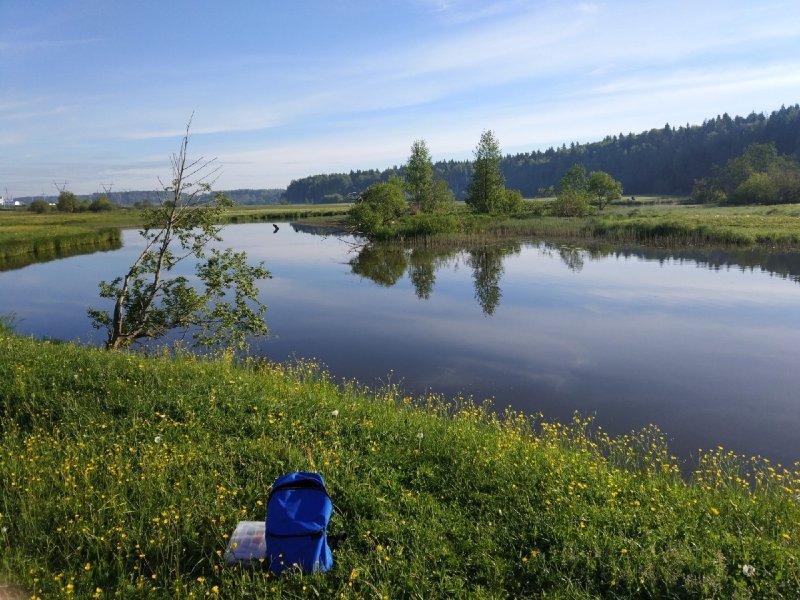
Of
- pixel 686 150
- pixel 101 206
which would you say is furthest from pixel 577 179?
pixel 101 206

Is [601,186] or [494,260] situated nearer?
[494,260]

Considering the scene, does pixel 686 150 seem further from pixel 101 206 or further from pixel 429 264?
pixel 101 206

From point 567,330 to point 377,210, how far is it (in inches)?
1678

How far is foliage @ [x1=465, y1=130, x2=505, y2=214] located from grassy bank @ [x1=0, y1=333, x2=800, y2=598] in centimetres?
6232

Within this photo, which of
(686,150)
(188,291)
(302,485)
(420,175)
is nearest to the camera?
(302,485)

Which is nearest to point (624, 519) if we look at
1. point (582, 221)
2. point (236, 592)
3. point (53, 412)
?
point (236, 592)

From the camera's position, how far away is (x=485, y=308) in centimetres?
2462

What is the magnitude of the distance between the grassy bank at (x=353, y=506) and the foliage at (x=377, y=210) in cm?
4852

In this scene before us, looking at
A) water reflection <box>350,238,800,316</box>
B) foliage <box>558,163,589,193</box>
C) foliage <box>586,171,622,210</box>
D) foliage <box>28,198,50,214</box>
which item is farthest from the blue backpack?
foliage <box>28,198,50,214</box>

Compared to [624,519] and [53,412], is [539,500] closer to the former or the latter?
[624,519]

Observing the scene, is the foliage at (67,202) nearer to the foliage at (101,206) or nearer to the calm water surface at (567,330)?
the foliage at (101,206)

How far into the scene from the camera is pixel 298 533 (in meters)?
4.93

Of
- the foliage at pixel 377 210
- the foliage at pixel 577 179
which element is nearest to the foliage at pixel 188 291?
the foliage at pixel 377 210

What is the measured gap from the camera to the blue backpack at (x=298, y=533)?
16.2 feet
